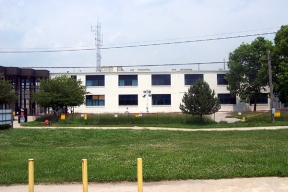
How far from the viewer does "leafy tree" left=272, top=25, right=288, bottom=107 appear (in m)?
46.0

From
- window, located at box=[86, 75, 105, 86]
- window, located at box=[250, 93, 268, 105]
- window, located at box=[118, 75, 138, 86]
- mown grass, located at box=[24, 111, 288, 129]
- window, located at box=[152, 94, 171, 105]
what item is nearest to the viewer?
mown grass, located at box=[24, 111, 288, 129]

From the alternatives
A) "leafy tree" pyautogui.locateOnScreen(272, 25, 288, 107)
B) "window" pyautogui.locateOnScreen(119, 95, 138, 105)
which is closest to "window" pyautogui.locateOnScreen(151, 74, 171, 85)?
"window" pyautogui.locateOnScreen(119, 95, 138, 105)

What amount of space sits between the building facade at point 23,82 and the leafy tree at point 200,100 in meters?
30.6

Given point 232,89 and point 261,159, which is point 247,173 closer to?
point 261,159

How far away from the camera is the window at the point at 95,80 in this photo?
64.2 metres

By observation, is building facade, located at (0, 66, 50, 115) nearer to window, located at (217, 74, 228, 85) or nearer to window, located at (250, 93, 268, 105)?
window, located at (217, 74, 228, 85)

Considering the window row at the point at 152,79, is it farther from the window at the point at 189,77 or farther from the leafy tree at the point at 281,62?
the leafy tree at the point at 281,62

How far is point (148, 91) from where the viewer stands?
6250 cm

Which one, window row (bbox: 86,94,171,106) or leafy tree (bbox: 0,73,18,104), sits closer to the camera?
leafy tree (bbox: 0,73,18,104)

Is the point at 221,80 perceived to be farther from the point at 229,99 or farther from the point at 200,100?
the point at 200,100

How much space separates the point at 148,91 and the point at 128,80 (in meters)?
4.43

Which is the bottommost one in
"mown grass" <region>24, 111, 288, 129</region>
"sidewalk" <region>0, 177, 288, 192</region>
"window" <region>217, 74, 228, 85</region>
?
"sidewalk" <region>0, 177, 288, 192</region>

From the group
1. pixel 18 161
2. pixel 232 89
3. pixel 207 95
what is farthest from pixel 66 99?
pixel 18 161

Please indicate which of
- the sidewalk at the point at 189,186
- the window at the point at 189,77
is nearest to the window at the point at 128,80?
the window at the point at 189,77
